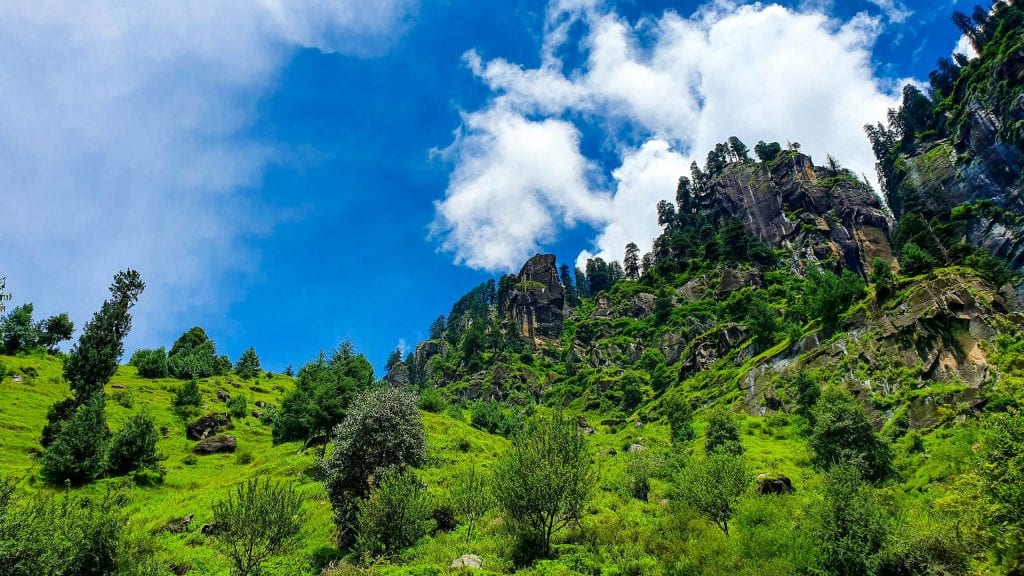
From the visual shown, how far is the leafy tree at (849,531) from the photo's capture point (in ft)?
70.5

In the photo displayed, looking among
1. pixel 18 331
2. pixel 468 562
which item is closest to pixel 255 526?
pixel 468 562

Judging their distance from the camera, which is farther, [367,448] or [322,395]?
[322,395]

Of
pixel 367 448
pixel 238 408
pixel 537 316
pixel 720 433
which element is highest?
pixel 537 316

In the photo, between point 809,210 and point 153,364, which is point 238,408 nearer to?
point 153,364

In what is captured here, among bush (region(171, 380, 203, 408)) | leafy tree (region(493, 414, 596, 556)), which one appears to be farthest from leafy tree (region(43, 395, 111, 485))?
leafy tree (region(493, 414, 596, 556))

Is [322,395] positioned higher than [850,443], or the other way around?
[322,395]

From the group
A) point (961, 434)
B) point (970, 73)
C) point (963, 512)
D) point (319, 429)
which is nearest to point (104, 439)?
point (319, 429)

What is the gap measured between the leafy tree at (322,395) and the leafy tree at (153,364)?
42049 mm

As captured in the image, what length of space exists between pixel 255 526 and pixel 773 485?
35.6 metres

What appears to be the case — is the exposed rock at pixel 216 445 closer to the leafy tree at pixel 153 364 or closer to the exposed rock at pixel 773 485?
the leafy tree at pixel 153 364

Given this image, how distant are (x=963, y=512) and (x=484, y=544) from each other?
A: 76.5 ft

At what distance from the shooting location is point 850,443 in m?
39.9

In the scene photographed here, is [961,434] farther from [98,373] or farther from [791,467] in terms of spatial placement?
[98,373]

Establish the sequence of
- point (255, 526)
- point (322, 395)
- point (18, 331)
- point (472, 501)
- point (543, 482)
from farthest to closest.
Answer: point (18, 331) < point (322, 395) < point (472, 501) < point (543, 482) < point (255, 526)
